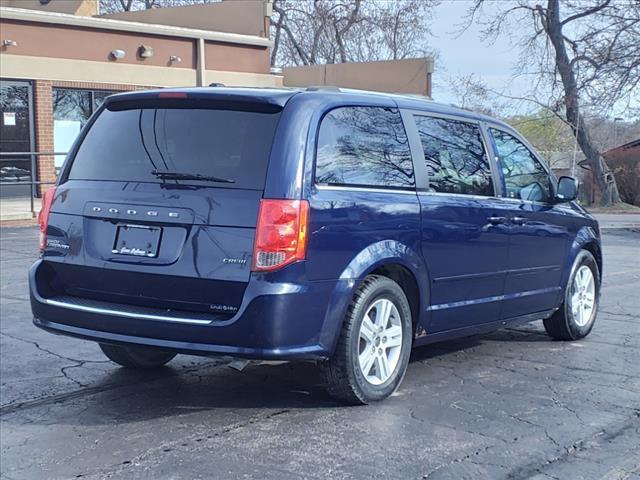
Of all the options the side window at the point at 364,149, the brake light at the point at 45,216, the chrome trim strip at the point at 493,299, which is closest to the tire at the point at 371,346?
the chrome trim strip at the point at 493,299

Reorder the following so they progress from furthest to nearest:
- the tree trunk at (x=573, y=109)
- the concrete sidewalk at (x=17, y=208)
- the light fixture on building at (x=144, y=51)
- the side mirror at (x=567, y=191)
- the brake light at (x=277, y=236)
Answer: the tree trunk at (x=573, y=109) → the light fixture on building at (x=144, y=51) → the concrete sidewalk at (x=17, y=208) → the side mirror at (x=567, y=191) → the brake light at (x=277, y=236)

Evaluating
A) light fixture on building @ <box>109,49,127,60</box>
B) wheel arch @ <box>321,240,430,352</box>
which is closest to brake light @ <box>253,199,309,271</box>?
wheel arch @ <box>321,240,430,352</box>

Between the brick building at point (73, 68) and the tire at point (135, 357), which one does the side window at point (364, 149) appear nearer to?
the tire at point (135, 357)

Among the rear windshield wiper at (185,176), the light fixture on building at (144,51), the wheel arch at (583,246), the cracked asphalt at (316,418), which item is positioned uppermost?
the light fixture on building at (144,51)

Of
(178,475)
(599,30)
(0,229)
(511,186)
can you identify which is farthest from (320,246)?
(599,30)

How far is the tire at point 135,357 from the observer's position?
6.02 meters

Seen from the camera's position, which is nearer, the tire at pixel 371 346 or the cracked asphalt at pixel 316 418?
the cracked asphalt at pixel 316 418

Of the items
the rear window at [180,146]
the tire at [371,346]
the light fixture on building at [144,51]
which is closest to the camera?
the rear window at [180,146]

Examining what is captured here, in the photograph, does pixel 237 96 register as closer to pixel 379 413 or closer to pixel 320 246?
pixel 320 246

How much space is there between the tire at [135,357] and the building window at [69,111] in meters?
14.7

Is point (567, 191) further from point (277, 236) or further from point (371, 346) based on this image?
point (277, 236)

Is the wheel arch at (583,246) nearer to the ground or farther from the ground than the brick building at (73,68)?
nearer to the ground

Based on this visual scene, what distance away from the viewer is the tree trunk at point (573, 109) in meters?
32.6

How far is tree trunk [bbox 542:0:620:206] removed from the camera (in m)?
32.6
